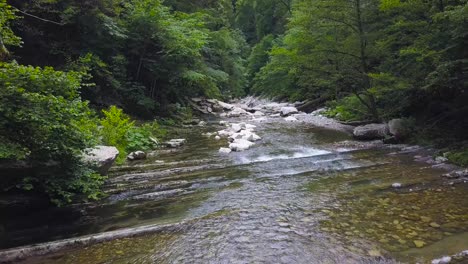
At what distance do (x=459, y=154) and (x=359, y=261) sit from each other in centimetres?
515

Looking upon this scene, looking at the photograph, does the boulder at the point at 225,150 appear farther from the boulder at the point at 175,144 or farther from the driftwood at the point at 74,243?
the driftwood at the point at 74,243

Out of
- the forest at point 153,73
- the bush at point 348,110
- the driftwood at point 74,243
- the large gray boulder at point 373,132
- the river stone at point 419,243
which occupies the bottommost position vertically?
the driftwood at point 74,243

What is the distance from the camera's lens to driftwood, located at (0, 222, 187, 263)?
12.3 feet

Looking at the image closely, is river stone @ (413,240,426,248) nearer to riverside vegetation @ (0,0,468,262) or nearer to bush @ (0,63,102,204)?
riverside vegetation @ (0,0,468,262)

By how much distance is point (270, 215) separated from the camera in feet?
15.6

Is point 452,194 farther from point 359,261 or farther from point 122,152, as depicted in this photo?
point 122,152

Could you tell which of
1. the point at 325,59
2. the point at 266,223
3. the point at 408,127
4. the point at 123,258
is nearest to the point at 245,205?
the point at 266,223

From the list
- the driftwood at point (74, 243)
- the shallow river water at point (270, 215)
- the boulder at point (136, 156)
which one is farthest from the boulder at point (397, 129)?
the driftwood at point (74, 243)

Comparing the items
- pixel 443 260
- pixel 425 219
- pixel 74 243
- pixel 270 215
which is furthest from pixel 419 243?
pixel 74 243

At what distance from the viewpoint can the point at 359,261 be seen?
11.2 ft

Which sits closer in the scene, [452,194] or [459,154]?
[452,194]

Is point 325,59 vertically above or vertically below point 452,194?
above

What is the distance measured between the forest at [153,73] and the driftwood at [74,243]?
0.70 metres

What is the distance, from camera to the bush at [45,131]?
12.9 feet
